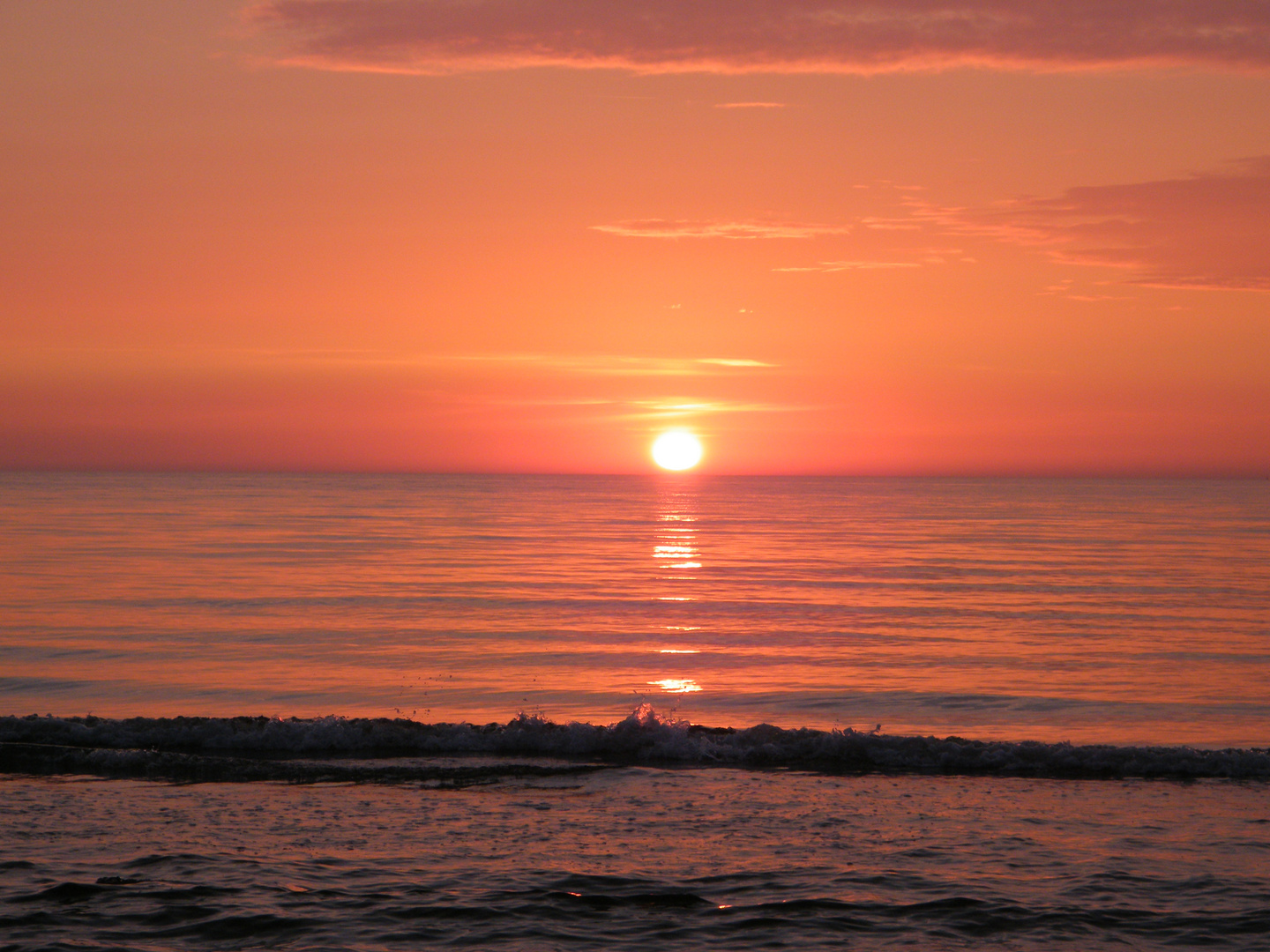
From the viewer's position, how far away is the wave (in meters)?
15.3

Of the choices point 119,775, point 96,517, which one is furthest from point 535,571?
point 96,517

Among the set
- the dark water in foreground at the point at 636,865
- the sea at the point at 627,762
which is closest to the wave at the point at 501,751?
the sea at the point at 627,762

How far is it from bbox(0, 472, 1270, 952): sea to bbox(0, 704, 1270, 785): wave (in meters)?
0.06

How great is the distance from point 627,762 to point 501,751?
7.01ft

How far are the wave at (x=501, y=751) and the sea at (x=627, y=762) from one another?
6 cm

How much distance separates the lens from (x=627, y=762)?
1628 cm

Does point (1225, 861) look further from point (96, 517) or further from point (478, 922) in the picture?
point (96, 517)

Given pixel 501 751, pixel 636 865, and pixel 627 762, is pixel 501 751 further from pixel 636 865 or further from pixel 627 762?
pixel 636 865

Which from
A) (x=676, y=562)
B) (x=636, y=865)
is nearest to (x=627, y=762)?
(x=636, y=865)

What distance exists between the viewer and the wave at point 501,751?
1533 centimetres

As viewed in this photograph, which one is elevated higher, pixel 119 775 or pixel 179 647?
pixel 179 647

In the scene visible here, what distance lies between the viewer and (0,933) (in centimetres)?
880

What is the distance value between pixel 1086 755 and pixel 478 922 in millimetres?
10679

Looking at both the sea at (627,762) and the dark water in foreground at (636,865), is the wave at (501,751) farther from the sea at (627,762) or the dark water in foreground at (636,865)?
the dark water in foreground at (636,865)
